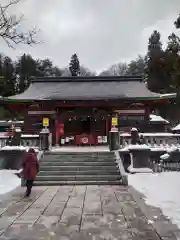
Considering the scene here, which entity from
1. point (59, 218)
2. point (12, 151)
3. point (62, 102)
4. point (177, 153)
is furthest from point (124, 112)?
point (59, 218)

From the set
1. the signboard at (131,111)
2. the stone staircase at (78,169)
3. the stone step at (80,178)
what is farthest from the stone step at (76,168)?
the signboard at (131,111)

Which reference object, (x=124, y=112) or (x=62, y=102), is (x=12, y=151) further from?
(x=124, y=112)

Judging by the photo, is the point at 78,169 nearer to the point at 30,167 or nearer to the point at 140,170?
the point at 140,170

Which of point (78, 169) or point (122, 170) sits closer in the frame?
point (122, 170)

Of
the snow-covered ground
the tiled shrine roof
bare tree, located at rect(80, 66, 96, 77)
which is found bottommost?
the snow-covered ground

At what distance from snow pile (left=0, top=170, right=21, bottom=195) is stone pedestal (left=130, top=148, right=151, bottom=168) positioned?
570 cm

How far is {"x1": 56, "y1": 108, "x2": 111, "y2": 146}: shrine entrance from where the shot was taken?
22.4m

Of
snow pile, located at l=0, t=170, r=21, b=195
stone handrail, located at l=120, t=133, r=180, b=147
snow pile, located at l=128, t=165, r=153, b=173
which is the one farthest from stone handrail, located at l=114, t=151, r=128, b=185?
snow pile, located at l=0, t=170, r=21, b=195

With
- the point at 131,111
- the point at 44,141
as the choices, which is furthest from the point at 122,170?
the point at 131,111

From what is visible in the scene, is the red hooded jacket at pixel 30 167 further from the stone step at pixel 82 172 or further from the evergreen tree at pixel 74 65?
the evergreen tree at pixel 74 65

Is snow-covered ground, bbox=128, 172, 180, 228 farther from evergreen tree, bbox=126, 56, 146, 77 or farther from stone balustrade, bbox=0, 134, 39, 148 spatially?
evergreen tree, bbox=126, 56, 146, 77

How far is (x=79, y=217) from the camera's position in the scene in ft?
24.2

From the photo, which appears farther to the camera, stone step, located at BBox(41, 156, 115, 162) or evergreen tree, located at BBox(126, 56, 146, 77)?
evergreen tree, located at BBox(126, 56, 146, 77)

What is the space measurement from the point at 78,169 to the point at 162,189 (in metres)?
4.63
